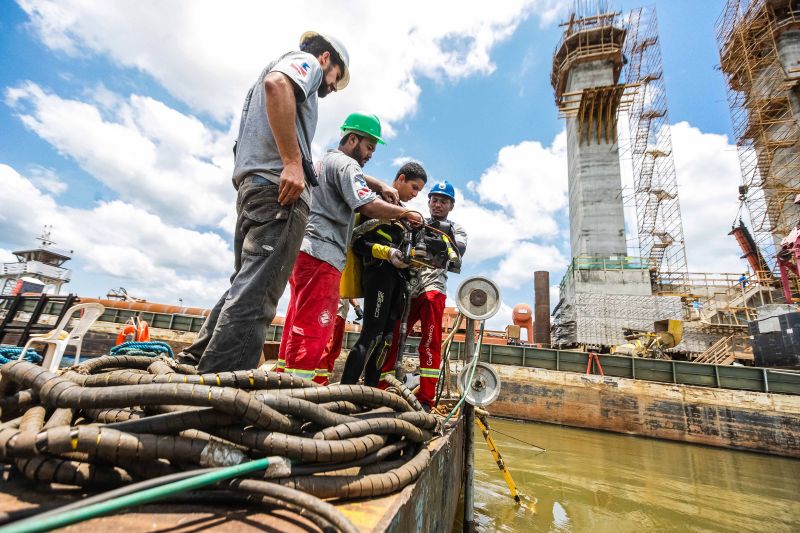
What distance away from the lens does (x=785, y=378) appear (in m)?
9.36

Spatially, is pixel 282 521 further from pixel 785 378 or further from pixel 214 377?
pixel 785 378

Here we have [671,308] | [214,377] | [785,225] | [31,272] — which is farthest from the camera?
[31,272]

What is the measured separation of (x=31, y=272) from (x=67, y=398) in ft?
130

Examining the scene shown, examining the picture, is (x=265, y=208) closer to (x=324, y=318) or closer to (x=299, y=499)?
(x=324, y=318)

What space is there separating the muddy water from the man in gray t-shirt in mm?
2585

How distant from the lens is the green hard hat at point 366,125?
2.50 metres

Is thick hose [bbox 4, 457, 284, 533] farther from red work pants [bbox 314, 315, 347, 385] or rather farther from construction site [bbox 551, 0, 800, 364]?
construction site [bbox 551, 0, 800, 364]

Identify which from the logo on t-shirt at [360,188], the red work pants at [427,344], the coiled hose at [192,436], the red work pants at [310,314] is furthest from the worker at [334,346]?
the coiled hose at [192,436]

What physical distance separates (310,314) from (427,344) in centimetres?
135

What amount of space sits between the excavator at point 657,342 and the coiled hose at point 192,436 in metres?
14.6

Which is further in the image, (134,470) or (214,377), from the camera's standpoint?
(214,377)

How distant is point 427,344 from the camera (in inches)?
120

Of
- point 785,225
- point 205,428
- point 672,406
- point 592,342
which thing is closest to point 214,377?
point 205,428

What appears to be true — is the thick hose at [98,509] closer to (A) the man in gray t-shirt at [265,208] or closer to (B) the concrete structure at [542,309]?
(A) the man in gray t-shirt at [265,208]
